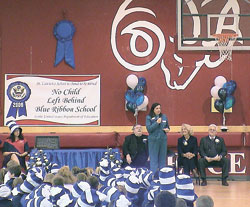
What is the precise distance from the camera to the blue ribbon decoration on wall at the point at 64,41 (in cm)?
1405

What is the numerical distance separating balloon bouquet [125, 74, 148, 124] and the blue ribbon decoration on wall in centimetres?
141

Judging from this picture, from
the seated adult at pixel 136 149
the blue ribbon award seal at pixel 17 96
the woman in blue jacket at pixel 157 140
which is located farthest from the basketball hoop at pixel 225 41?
the blue ribbon award seal at pixel 17 96

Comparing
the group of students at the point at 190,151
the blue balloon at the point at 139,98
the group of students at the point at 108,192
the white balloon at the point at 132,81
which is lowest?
the group of students at the point at 190,151

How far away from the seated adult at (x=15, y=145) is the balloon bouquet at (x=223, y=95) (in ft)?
13.9

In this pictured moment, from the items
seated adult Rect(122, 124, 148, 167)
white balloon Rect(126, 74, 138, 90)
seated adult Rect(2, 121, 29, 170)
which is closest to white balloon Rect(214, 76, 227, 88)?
white balloon Rect(126, 74, 138, 90)

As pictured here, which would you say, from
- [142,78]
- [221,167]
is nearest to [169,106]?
[142,78]

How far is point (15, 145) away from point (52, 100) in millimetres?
1744

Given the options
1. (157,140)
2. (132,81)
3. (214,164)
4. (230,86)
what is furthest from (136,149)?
(230,86)

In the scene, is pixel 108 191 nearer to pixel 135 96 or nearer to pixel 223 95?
pixel 135 96

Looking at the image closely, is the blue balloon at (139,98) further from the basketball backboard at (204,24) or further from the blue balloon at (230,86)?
the blue balloon at (230,86)

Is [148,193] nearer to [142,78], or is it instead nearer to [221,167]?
[221,167]

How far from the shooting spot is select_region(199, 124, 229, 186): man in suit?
42.3 ft

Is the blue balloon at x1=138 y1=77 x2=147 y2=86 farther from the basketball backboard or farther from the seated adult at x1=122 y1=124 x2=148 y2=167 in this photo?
the basketball backboard

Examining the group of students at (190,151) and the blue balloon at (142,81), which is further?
the blue balloon at (142,81)
